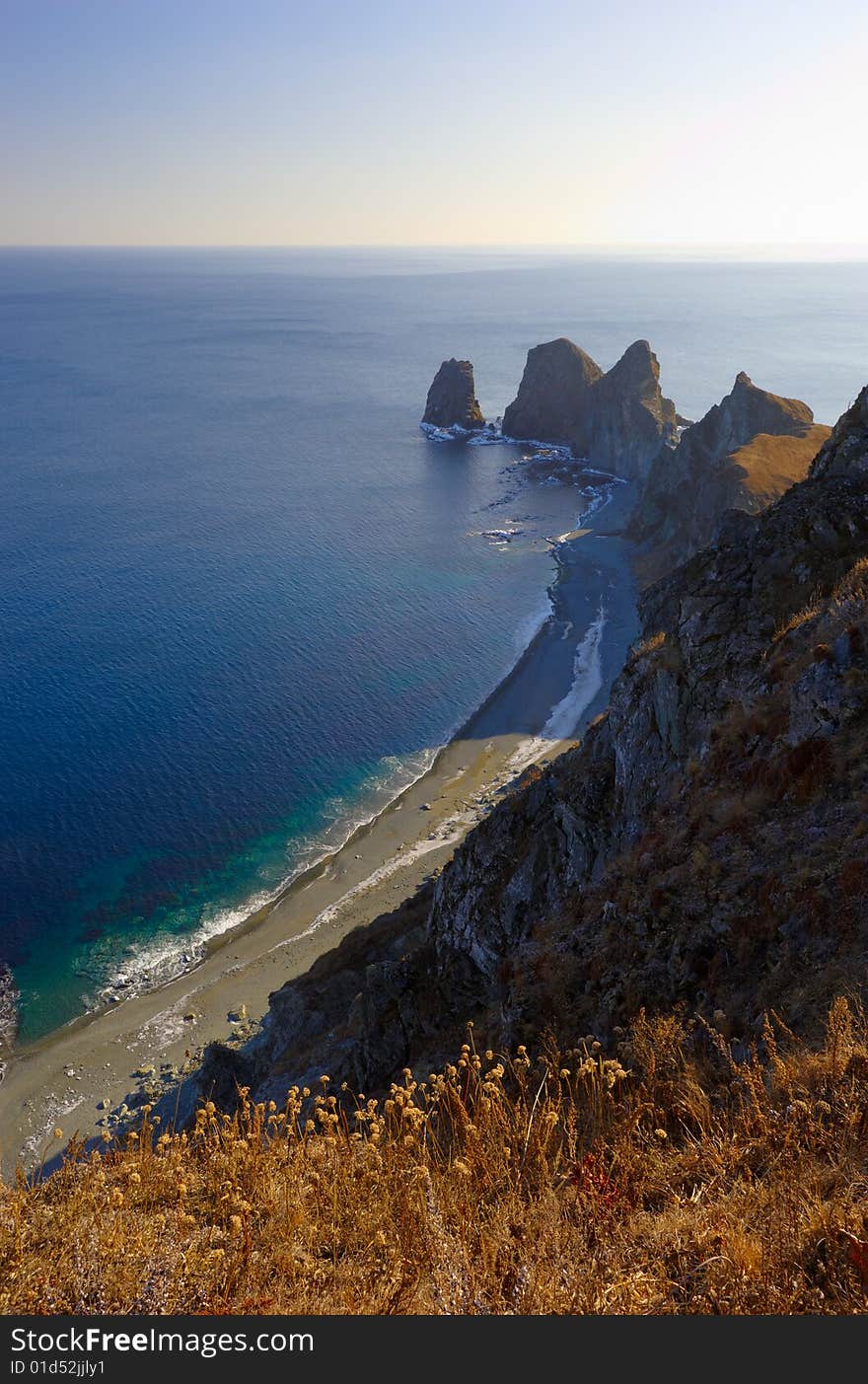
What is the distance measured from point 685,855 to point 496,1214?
8.78m

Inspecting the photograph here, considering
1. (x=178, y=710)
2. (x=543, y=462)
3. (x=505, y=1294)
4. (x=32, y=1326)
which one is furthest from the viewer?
(x=543, y=462)

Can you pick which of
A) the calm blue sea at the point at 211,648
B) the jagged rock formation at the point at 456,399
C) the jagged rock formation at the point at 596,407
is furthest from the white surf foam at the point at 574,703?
the jagged rock formation at the point at 456,399

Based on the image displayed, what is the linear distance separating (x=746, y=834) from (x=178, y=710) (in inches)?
2101

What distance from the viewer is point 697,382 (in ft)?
582

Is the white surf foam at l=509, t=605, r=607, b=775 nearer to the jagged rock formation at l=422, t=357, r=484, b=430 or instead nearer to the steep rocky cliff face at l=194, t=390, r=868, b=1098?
the steep rocky cliff face at l=194, t=390, r=868, b=1098

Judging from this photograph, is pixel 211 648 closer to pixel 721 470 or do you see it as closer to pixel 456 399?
pixel 721 470

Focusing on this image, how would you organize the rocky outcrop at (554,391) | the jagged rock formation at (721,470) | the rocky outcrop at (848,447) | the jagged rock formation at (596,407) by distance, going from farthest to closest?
the rocky outcrop at (554,391)
the jagged rock formation at (596,407)
the jagged rock formation at (721,470)
the rocky outcrop at (848,447)

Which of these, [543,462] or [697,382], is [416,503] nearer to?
[543,462]

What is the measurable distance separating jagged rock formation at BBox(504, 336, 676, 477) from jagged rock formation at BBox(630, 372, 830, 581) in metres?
16.0

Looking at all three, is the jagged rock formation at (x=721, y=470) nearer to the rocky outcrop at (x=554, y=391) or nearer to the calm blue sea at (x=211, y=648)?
the calm blue sea at (x=211, y=648)

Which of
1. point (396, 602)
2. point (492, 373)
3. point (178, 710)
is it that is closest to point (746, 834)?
point (178, 710)

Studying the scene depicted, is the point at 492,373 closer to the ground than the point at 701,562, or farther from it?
farther from it

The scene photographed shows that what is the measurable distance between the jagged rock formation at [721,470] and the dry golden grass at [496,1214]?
6566 cm

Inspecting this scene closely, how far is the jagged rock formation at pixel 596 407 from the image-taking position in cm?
12075
